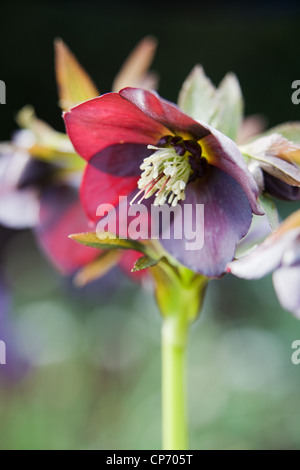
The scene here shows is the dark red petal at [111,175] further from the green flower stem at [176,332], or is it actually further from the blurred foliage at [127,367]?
the blurred foliage at [127,367]

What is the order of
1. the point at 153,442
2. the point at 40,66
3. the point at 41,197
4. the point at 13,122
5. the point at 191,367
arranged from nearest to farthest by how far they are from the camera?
the point at 41,197
the point at 153,442
the point at 191,367
the point at 13,122
the point at 40,66

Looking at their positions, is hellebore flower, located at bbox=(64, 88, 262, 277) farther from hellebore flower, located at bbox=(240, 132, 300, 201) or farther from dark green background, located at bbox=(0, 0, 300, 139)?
dark green background, located at bbox=(0, 0, 300, 139)

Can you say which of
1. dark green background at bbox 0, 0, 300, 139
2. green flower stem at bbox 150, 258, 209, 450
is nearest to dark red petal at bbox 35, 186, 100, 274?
green flower stem at bbox 150, 258, 209, 450

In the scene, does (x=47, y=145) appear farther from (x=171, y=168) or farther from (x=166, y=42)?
(x=166, y=42)

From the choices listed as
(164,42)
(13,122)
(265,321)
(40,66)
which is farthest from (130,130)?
(164,42)

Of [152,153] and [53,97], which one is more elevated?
[53,97]

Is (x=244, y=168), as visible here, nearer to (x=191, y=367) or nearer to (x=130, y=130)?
(x=130, y=130)

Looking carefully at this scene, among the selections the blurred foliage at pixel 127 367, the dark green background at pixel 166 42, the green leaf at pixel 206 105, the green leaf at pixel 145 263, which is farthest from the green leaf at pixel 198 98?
the dark green background at pixel 166 42

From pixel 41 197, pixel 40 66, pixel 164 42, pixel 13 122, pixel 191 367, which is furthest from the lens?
pixel 164 42
